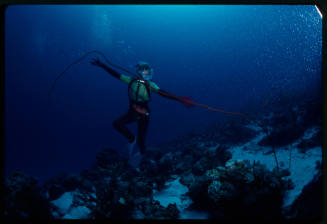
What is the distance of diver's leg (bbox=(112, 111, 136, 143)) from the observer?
4.50 metres

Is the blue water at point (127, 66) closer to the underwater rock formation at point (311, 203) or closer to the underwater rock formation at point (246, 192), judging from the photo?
the underwater rock formation at point (246, 192)

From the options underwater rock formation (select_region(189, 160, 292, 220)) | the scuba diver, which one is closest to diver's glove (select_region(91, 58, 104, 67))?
the scuba diver

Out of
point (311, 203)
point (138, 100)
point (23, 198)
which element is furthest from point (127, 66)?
point (311, 203)

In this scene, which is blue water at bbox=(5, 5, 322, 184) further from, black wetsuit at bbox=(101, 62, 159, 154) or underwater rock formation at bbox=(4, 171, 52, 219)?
underwater rock formation at bbox=(4, 171, 52, 219)

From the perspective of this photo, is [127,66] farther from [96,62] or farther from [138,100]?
[96,62]

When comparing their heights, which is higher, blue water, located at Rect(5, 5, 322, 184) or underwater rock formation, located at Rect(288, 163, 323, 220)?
A: blue water, located at Rect(5, 5, 322, 184)

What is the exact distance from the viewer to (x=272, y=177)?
8.19 feet

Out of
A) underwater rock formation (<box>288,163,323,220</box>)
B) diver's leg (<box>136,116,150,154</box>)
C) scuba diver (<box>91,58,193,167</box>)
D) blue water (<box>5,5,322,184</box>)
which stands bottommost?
underwater rock formation (<box>288,163,323,220</box>)

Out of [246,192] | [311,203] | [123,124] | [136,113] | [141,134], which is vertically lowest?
[311,203]

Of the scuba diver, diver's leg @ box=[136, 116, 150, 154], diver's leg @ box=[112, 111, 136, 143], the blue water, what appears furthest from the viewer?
the blue water

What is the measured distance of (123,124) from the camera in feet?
15.0

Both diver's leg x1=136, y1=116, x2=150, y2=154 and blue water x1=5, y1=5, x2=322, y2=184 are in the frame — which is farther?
blue water x1=5, y1=5, x2=322, y2=184

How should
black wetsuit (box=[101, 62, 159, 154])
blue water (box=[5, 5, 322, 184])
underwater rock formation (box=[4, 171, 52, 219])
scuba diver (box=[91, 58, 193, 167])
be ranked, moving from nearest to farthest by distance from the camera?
underwater rock formation (box=[4, 171, 52, 219])
scuba diver (box=[91, 58, 193, 167])
black wetsuit (box=[101, 62, 159, 154])
blue water (box=[5, 5, 322, 184])

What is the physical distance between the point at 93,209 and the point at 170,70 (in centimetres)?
8407
